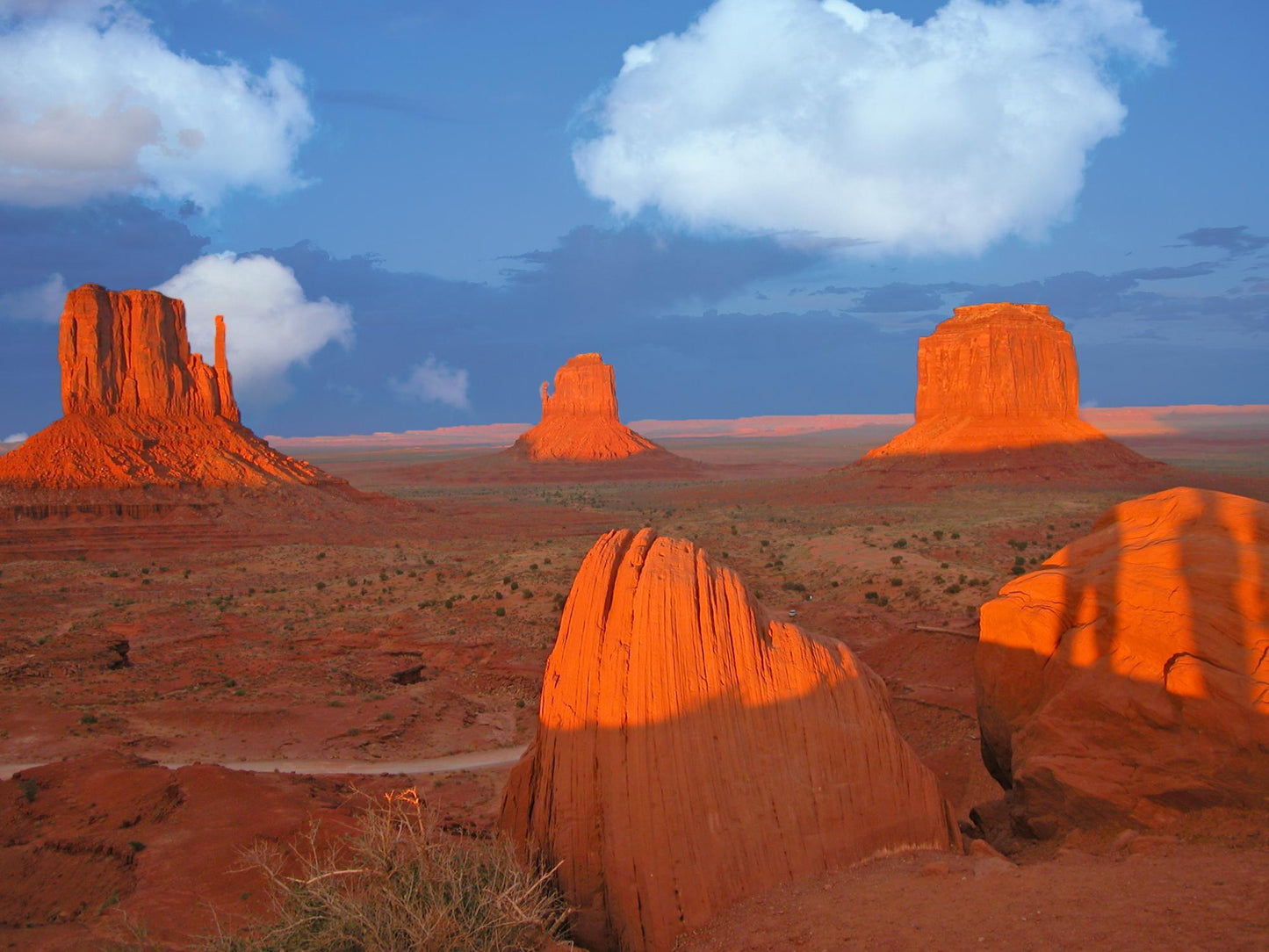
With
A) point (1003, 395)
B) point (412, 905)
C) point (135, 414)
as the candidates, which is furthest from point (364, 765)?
point (1003, 395)

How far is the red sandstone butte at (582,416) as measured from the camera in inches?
4274

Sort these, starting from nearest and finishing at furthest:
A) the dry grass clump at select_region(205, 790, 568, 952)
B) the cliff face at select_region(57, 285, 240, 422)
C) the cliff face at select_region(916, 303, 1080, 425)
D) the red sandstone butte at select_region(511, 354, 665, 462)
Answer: the dry grass clump at select_region(205, 790, 568, 952) < the cliff face at select_region(57, 285, 240, 422) < the cliff face at select_region(916, 303, 1080, 425) < the red sandstone butte at select_region(511, 354, 665, 462)

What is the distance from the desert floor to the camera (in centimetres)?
596

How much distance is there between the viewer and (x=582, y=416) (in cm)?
11175

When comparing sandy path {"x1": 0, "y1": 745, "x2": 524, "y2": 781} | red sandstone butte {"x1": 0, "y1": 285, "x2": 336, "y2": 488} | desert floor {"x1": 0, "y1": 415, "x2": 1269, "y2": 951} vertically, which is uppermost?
red sandstone butte {"x1": 0, "y1": 285, "x2": 336, "y2": 488}

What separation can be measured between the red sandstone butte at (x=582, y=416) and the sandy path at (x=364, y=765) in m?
93.4

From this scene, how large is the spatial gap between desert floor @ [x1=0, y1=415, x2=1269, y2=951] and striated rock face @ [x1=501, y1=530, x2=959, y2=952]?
0.43 metres

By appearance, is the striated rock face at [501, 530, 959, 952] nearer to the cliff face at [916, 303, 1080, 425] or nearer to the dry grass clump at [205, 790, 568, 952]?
the dry grass clump at [205, 790, 568, 952]

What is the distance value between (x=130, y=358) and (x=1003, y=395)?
5557cm

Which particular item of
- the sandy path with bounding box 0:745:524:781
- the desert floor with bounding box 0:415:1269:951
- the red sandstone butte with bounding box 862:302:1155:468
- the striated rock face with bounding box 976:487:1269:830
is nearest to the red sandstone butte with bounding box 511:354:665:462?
the red sandstone butte with bounding box 862:302:1155:468

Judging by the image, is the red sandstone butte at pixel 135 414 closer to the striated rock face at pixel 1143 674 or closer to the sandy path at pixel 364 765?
the sandy path at pixel 364 765

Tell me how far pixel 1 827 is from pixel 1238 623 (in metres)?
12.2

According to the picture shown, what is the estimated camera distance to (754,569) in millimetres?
28562

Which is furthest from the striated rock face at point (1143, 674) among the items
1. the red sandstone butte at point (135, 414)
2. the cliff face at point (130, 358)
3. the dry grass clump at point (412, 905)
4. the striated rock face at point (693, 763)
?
the cliff face at point (130, 358)
